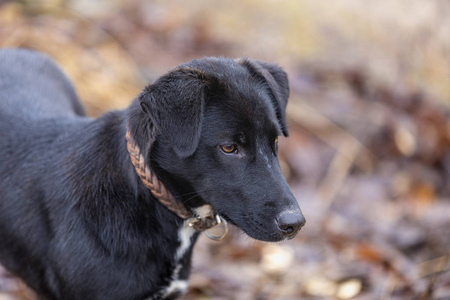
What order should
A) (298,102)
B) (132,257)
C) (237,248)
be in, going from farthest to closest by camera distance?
(298,102), (237,248), (132,257)

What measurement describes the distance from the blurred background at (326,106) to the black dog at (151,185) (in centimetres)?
126

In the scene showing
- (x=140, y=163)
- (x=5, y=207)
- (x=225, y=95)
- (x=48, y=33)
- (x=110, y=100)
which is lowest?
(x=110, y=100)

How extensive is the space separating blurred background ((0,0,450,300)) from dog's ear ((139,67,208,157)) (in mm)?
1875

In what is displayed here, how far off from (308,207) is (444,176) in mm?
1860

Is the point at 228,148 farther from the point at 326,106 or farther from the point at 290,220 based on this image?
the point at 326,106

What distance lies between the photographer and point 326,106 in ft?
25.0

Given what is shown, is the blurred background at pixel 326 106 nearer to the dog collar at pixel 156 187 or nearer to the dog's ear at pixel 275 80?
the dog collar at pixel 156 187

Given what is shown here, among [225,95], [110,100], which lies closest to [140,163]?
[225,95]

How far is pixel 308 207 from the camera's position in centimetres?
603

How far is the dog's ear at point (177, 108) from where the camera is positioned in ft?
8.95

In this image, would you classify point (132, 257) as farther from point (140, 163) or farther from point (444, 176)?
point (444, 176)

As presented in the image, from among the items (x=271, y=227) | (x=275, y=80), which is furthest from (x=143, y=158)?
(x=275, y=80)

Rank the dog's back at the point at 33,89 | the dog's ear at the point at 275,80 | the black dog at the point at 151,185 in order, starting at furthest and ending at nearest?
the dog's back at the point at 33,89 < the dog's ear at the point at 275,80 < the black dog at the point at 151,185

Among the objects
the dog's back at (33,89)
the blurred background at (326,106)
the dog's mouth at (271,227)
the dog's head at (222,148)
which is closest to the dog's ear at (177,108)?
the dog's head at (222,148)
